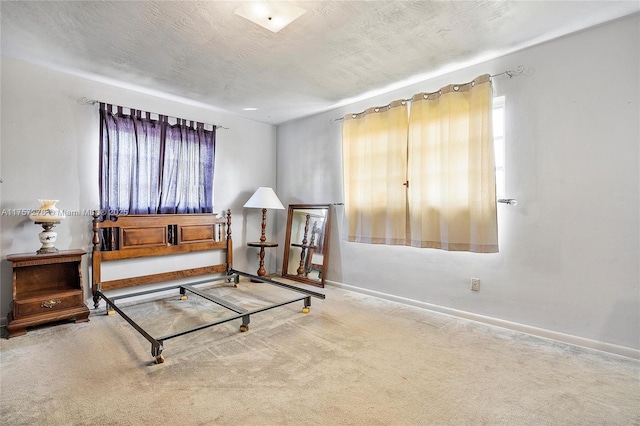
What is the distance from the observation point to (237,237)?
15.6 ft

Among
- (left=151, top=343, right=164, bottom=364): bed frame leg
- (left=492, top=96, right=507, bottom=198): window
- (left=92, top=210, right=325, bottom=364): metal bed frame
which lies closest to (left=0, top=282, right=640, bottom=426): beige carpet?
(left=151, top=343, right=164, bottom=364): bed frame leg

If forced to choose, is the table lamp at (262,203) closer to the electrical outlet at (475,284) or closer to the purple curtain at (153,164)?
the purple curtain at (153,164)

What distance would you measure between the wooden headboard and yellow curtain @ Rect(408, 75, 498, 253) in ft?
Answer: 8.77

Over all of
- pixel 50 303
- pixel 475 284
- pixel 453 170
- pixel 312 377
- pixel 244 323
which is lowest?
pixel 312 377

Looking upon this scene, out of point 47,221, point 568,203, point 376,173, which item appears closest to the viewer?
point 568,203

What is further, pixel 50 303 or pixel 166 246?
pixel 166 246

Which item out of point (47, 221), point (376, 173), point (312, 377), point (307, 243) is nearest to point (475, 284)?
point (376, 173)

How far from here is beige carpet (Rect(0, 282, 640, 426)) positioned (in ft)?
5.32

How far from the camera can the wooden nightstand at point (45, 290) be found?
8.58ft

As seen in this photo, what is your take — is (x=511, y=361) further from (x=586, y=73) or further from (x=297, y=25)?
(x=297, y=25)

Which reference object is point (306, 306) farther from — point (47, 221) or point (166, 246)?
point (47, 221)

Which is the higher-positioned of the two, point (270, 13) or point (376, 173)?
point (270, 13)

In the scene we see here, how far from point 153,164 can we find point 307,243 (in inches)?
90.4

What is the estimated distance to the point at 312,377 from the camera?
1.98m
